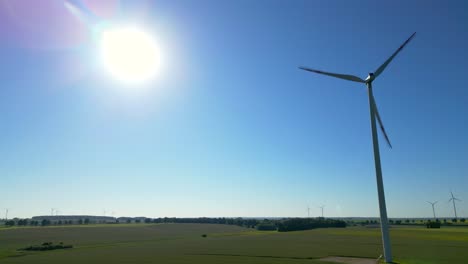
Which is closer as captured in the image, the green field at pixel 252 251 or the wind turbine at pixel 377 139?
the wind turbine at pixel 377 139

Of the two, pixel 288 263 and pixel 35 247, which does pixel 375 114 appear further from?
pixel 35 247

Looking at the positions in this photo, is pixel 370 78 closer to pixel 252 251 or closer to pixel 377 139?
pixel 377 139

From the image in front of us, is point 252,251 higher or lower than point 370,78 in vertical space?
lower

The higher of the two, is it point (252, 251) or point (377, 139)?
point (377, 139)

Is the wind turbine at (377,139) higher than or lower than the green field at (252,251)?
higher

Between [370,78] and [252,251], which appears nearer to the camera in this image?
[370,78]

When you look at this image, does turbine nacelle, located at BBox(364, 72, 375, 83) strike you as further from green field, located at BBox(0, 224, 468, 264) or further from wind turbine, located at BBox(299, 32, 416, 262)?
green field, located at BBox(0, 224, 468, 264)

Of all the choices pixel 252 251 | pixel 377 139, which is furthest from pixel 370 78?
pixel 252 251

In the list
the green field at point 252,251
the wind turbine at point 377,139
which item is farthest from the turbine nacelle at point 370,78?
the green field at point 252,251

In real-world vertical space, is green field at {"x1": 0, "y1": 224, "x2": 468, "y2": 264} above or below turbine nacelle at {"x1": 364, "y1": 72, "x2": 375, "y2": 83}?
below

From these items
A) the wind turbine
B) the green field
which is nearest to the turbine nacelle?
the wind turbine

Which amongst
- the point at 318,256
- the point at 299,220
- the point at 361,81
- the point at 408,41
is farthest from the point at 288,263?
the point at 299,220

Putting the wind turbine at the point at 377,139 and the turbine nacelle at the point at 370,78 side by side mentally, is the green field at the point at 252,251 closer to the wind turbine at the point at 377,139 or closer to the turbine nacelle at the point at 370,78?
the wind turbine at the point at 377,139

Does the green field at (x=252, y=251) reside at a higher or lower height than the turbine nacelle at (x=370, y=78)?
lower
